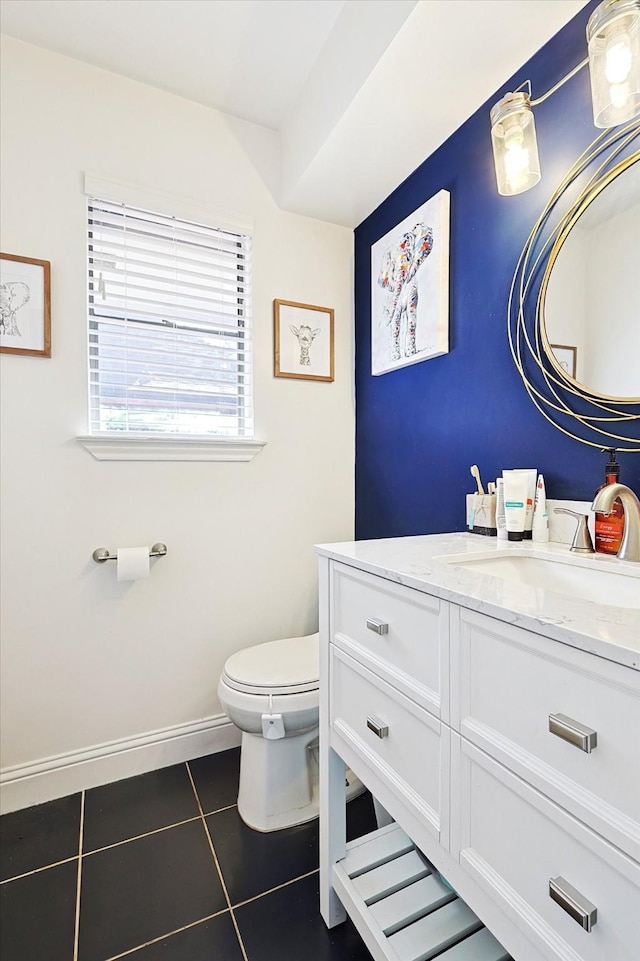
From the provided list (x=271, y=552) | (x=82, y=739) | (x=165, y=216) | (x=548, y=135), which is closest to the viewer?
(x=548, y=135)

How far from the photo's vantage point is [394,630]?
908 mm

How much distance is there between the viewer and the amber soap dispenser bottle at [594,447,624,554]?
1.05m

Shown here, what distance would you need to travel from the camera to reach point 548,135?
4.03 feet

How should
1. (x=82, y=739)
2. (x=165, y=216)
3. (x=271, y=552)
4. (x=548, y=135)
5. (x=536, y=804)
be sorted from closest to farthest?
(x=536, y=804) → (x=548, y=135) → (x=82, y=739) → (x=165, y=216) → (x=271, y=552)

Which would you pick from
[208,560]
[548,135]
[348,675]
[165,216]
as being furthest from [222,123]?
[348,675]

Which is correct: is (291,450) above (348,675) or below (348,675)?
above

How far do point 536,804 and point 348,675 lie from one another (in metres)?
0.50

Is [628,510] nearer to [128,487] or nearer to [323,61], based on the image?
[128,487]

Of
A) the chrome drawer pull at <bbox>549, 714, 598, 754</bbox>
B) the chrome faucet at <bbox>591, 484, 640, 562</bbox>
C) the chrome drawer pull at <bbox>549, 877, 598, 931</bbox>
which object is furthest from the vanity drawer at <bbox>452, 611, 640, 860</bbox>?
the chrome faucet at <bbox>591, 484, 640, 562</bbox>

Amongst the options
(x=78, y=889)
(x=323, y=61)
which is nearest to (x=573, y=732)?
(x=78, y=889)

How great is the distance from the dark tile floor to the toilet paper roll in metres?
0.76

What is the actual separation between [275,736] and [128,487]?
99 cm

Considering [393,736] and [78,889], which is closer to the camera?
[393,736]

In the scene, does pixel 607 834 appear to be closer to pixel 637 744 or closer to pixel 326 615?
pixel 637 744
